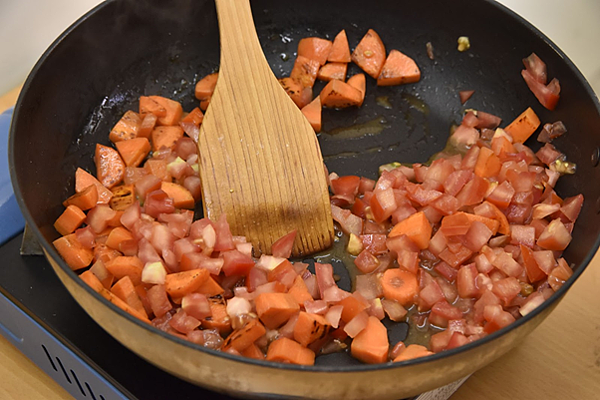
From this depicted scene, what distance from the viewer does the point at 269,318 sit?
3.95 ft

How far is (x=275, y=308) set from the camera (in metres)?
1.19

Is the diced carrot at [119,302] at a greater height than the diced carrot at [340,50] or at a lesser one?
lesser

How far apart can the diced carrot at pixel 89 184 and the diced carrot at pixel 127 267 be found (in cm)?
22

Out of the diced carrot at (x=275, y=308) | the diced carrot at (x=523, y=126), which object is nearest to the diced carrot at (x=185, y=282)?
the diced carrot at (x=275, y=308)

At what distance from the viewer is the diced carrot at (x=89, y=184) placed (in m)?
1.44

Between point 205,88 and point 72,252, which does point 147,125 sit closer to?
point 205,88

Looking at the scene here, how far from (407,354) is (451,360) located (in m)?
0.27

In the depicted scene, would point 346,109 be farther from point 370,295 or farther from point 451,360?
point 451,360

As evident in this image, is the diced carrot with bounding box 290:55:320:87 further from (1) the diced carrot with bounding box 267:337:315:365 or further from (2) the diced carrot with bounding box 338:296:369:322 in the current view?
(1) the diced carrot with bounding box 267:337:315:365

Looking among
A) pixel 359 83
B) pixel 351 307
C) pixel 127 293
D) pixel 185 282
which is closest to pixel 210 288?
pixel 185 282

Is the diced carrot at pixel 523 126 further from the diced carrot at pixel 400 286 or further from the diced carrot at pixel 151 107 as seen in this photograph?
the diced carrot at pixel 151 107

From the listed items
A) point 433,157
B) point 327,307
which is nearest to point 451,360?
point 327,307

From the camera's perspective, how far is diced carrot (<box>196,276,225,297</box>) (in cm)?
125

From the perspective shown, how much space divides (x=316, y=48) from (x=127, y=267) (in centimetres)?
86
